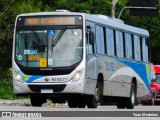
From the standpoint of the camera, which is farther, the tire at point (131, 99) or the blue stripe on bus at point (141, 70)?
the blue stripe on bus at point (141, 70)

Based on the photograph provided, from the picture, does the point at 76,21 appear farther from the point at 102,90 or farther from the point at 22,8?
the point at 22,8

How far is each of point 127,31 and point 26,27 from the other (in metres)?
5.82

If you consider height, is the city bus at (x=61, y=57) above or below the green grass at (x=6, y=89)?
above

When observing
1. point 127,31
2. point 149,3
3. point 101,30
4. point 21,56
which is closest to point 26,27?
point 21,56

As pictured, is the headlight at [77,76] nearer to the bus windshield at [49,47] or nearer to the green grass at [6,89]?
the bus windshield at [49,47]

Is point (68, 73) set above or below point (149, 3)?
below

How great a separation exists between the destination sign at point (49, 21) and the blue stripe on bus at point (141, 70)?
4.32m

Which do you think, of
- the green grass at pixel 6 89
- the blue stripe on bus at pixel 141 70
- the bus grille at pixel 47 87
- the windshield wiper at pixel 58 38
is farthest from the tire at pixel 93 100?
the green grass at pixel 6 89

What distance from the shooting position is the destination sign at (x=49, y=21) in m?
27.7

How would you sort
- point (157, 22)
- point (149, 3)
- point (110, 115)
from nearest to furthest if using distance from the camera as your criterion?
point (110, 115), point (149, 3), point (157, 22)

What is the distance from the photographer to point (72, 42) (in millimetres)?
27266

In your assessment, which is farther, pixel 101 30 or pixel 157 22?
pixel 157 22

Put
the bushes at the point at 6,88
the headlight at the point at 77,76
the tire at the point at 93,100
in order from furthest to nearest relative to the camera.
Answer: the bushes at the point at 6,88
the tire at the point at 93,100
the headlight at the point at 77,76

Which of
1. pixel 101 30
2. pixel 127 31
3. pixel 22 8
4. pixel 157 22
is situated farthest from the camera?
pixel 157 22
